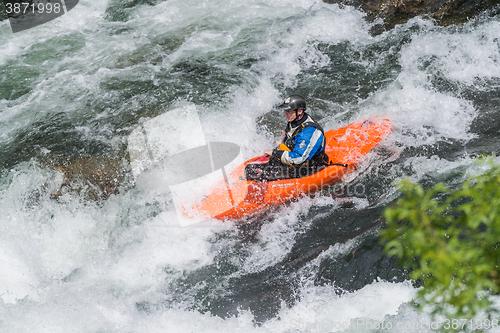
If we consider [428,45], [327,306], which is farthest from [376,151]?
[428,45]

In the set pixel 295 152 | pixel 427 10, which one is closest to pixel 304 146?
pixel 295 152

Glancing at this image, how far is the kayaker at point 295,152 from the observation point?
→ 4762 millimetres

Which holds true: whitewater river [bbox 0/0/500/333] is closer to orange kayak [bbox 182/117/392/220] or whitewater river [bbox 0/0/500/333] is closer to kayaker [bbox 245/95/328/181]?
orange kayak [bbox 182/117/392/220]

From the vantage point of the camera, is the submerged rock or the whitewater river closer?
the whitewater river

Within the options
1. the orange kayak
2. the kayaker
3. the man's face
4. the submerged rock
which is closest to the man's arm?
the kayaker

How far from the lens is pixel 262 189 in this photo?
5105mm

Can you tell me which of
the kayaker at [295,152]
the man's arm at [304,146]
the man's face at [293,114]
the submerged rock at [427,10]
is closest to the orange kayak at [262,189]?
the kayaker at [295,152]

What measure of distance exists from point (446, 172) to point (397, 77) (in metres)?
2.33

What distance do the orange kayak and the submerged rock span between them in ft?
12.0

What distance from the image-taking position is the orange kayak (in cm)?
504

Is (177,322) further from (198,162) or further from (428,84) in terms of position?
(428,84)

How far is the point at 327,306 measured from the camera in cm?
432

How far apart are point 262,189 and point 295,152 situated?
0.68 metres

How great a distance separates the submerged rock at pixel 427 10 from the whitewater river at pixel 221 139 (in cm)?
21
